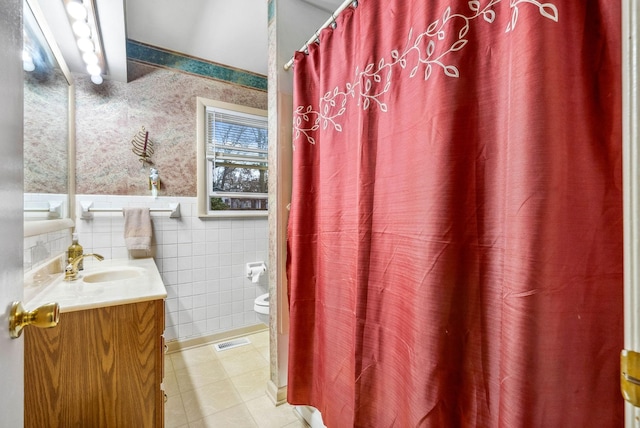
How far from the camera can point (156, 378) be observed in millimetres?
1148

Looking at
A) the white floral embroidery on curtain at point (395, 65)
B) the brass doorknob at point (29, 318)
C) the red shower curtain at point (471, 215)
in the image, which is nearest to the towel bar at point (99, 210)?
the white floral embroidery on curtain at point (395, 65)

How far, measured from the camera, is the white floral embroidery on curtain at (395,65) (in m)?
0.66

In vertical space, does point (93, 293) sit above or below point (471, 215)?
below

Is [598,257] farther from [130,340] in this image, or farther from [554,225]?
[130,340]

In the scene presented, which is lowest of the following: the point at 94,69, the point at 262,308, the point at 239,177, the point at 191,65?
the point at 262,308

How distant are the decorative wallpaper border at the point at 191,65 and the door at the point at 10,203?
5.95 ft

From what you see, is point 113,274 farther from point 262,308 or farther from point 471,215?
point 471,215

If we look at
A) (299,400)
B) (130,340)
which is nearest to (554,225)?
(299,400)

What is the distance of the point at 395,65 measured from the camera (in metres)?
0.89

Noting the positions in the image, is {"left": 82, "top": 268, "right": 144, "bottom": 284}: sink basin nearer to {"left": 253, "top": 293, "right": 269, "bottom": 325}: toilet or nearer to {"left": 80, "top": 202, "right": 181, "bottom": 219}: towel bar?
{"left": 80, "top": 202, "right": 181, "bottom": 219}: towel bar

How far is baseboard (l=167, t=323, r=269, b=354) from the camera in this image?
223 centimetres

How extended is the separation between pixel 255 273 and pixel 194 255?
535 millimetres

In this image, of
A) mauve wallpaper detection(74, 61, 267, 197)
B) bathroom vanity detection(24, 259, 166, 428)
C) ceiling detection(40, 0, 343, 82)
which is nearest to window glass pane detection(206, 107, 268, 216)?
mauve wallpaper detection(74, 61, 267, 197)

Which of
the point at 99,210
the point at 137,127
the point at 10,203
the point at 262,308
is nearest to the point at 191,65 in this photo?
the point at 137,127
